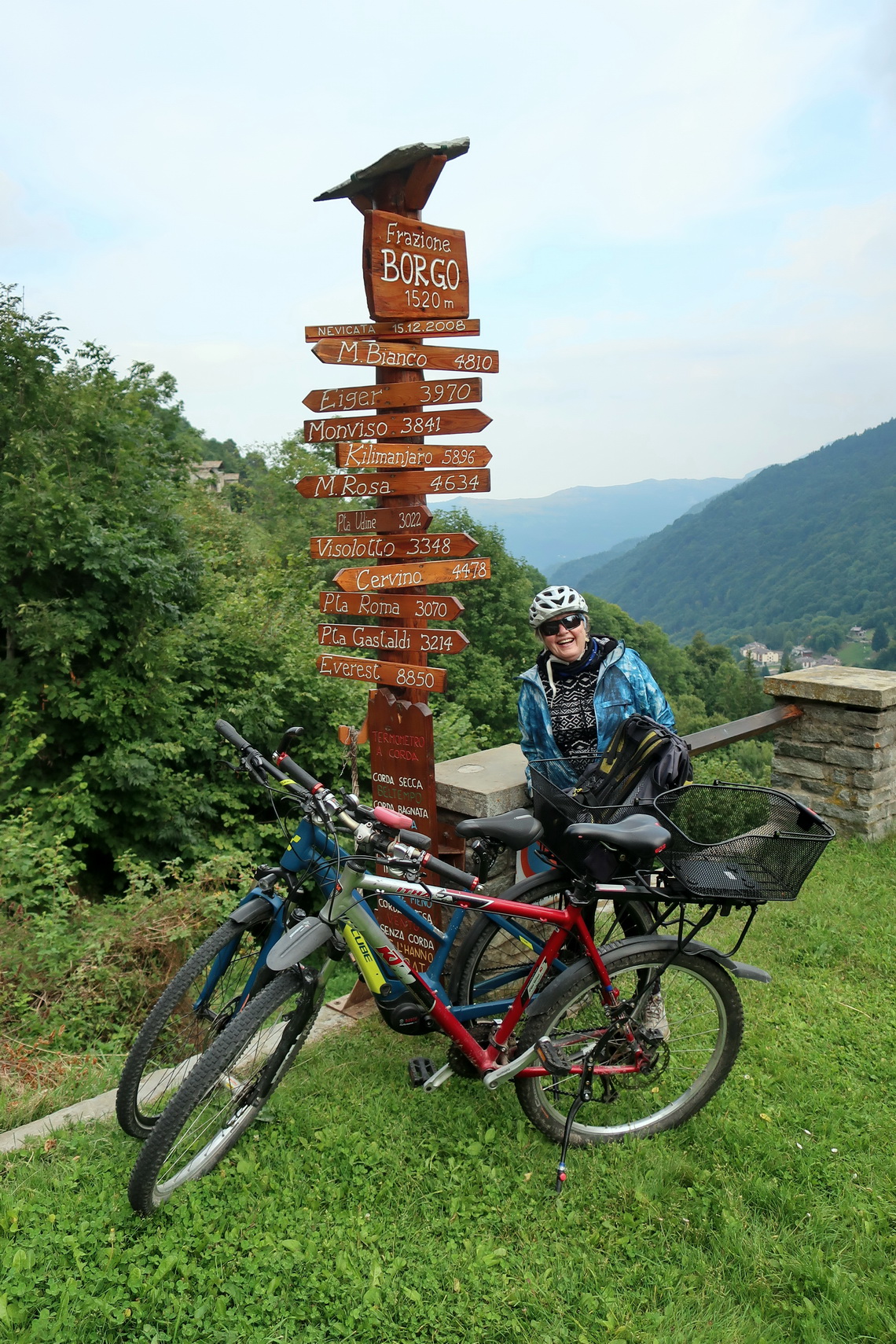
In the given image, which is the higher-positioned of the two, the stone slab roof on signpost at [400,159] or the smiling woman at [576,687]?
the stone slab roof on signpost at [400,159]

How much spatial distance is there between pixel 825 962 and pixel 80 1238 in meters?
2.98

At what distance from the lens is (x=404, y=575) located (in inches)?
124

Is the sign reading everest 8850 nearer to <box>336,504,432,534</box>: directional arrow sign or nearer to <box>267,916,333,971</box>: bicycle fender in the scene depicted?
<box>336,504,432,534</box>: directional arrow sign

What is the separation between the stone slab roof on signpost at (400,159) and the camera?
9.70 ft

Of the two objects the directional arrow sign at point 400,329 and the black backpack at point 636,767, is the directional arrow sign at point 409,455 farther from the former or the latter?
the black backpack at point 636,767

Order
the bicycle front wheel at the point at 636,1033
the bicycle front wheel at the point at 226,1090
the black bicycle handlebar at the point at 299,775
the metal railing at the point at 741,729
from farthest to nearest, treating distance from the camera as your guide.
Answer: the metal railing at the point at 741,729 < the bicycle front wheel at the point at 636,1033 < the black bicycle handlebar at the point at 299,775 < the bicycle front wheel at the point at 226,1090

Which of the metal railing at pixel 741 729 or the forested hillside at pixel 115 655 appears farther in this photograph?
the forested hillside at pixel 115 655

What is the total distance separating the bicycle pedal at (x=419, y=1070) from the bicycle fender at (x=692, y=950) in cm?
78

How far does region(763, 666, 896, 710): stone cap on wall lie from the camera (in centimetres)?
443

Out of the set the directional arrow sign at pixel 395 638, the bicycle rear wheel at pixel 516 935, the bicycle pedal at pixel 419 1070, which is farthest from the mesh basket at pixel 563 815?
the bicycle pedal at pixel 419 1070

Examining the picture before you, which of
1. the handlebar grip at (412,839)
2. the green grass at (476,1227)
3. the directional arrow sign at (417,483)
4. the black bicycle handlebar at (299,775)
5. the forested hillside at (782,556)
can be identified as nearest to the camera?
the green grass at (476,1227)

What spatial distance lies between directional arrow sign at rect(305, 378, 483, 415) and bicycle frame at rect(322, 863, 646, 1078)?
1.76 m

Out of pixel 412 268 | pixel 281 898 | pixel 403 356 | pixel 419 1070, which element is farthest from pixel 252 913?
pixel 412 268

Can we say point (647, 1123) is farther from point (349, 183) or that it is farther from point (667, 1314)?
point (349, 183)
